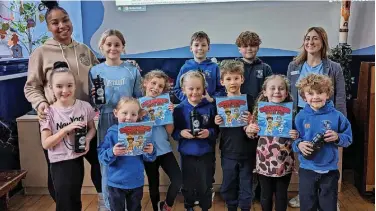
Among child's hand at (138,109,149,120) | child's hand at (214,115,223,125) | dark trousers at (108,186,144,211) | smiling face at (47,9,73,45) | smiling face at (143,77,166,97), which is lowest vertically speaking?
dark trousers at (108,186,144,211)

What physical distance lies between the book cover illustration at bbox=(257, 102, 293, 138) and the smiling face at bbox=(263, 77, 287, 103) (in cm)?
6

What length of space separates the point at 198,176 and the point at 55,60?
117 cm

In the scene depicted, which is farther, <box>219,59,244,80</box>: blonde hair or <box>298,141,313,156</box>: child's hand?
<box>219,59,244,80</box>: blonde hair

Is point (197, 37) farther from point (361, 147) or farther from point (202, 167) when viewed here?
point (361, 147)

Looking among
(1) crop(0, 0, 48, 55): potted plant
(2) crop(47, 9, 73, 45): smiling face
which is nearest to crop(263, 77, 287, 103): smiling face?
(2) crop(47, 9, 73, 45): smiling face

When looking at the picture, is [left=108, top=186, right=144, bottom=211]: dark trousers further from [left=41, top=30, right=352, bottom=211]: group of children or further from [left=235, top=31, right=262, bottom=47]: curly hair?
[left=235, top=31, right=262, bottom=47]: curly hair

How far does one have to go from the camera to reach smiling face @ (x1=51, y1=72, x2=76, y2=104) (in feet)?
7.25

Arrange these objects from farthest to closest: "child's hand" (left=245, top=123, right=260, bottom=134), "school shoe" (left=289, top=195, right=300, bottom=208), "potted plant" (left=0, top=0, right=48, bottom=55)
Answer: "potted plant" (left=0, top=0, right=48, bottom=55) < "school shoe" (left=289, top=195, right=300, bottom=208) < "child's hand" (left=245, top=123, right=260, bottom=134)

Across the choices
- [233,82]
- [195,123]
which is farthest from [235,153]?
[233,82]

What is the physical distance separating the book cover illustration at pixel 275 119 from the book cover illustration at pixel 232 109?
4.9 inches

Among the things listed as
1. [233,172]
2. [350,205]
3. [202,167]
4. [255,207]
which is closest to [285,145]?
[233,172]

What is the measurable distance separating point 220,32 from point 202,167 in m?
1.63

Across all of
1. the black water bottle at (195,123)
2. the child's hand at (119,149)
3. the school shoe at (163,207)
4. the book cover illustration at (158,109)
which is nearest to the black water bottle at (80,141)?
the child's hand at (119,149)

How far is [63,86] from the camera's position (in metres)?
2.21
